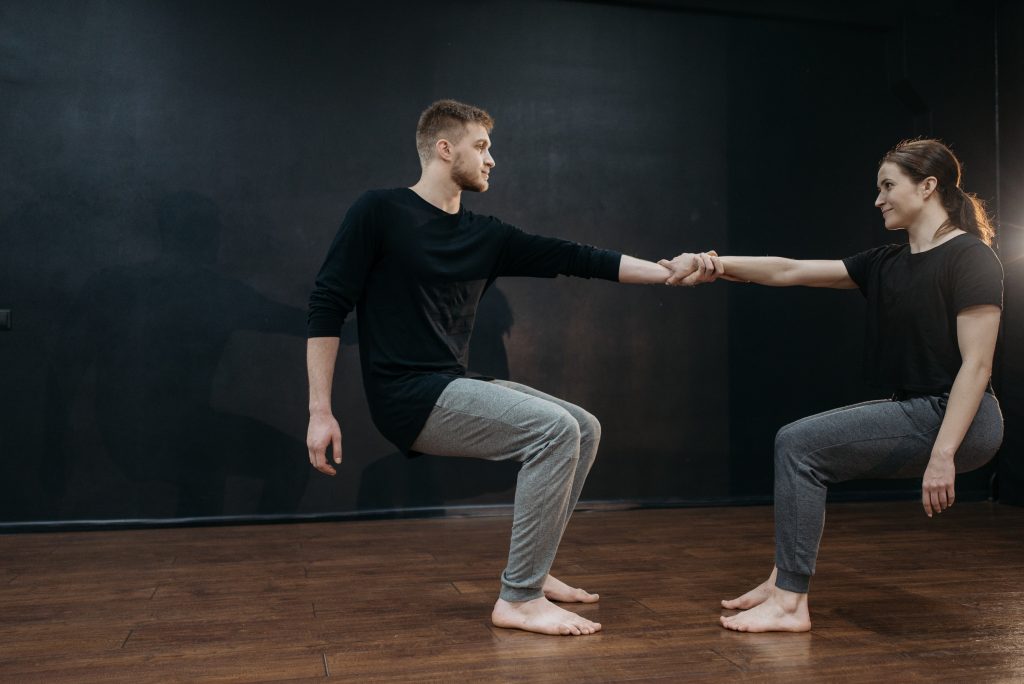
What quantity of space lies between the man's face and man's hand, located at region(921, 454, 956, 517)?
1375 millimetres

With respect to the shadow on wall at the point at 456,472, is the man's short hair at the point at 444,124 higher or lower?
higher

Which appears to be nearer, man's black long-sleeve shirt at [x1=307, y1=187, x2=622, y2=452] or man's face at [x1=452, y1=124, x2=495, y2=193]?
man's black long-sleeve shirt at [x1=307, y1=187, x2=622, y2=452]

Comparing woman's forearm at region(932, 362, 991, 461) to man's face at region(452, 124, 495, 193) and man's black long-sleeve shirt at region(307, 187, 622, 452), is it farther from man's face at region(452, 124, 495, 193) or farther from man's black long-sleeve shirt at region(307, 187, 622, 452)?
man's face at region(452, 124, 495, 193)

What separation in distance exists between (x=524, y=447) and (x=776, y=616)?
0.75 metres

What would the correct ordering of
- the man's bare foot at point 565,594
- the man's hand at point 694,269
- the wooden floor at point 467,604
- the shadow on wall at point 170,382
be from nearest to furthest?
the wooden floor at point 467,604
the man's bare foot at point 565,594
the man's hand at point 694,269
the shadow on wall at point 170,382

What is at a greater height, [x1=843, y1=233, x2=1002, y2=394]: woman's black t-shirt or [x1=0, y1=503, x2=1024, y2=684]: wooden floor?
[x1=843, y1=233, x2=1002, y2=394]: woman's black t-shirt

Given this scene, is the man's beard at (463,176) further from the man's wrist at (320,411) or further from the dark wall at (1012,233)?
the dark wall at (1012,233)

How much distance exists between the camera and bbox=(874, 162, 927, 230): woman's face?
8.01ft

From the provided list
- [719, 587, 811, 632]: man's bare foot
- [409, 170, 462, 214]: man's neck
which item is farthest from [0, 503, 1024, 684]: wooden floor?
[409, 170, 462, 214]: man's neck

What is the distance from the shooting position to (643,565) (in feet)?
10.0

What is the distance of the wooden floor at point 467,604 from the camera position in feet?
6.47

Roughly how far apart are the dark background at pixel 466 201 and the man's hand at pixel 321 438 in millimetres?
1791

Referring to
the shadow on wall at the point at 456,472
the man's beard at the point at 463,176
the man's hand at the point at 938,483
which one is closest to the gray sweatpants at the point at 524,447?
the man's beard at the point at 463,176

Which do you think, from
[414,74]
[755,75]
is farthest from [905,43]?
[414,74]
